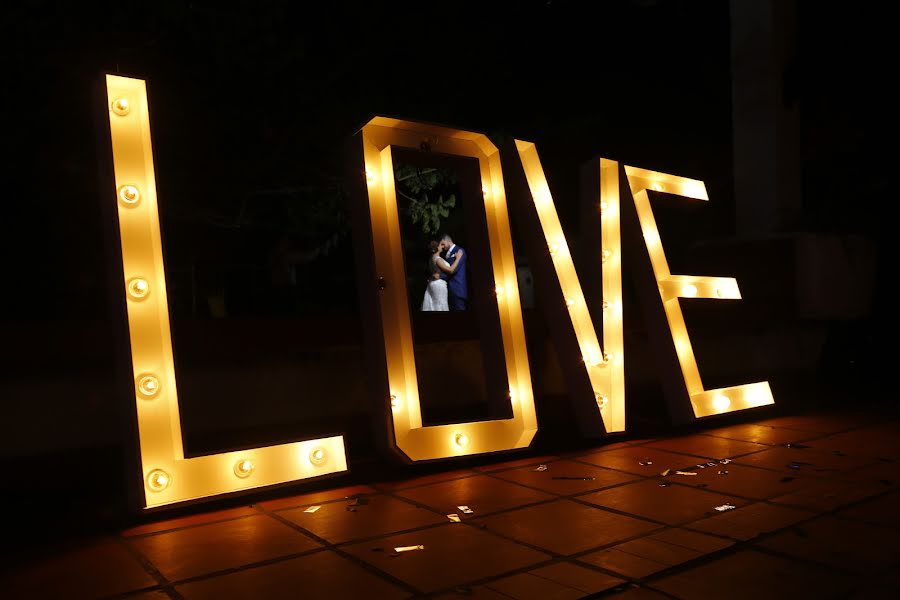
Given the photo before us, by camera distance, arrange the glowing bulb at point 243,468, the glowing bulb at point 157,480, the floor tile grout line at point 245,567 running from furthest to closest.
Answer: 1. the glowing bulb at point 243,468
2. the glowing bulb at point 157,480
3. the floor tile grout line at point 245,567

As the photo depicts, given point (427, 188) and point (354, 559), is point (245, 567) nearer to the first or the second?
point (354, 559)

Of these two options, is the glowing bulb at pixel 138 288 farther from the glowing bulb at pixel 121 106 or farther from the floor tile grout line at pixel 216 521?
the floor tile grout line at pixel 216 521

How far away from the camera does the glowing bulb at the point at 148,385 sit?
3168mm

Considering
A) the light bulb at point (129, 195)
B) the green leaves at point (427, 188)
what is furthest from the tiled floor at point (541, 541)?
the green leaves at point (427, 188)

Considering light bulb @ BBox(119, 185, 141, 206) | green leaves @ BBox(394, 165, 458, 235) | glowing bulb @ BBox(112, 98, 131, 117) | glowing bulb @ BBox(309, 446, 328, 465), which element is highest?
green leaves @ BBox(394, 165, 458, 235)

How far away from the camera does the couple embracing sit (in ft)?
26.2

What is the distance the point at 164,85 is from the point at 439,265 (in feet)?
10.5

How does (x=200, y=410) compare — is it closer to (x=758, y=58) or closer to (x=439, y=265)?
(x=439, y=265)

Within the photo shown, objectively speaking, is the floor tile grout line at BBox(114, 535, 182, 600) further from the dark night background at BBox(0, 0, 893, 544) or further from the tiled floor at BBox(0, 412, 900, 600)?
the dark night background at BBox(0, 0, 893, 544)

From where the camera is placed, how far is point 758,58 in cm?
756

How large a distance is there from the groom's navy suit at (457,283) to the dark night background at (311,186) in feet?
3.84

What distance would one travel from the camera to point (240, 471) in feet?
10.9

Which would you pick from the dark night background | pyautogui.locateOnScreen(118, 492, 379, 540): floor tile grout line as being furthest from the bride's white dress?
pyautogui.locateOnScreen(118, 492, 379, 540): floor tile grout line

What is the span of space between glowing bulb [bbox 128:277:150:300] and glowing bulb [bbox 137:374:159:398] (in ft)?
1.13
